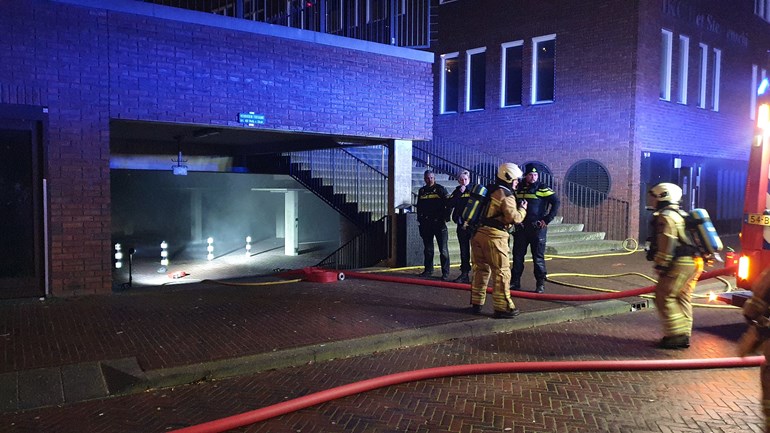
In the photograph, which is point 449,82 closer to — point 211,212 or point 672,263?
point 211,212

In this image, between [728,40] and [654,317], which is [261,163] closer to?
[654,317]

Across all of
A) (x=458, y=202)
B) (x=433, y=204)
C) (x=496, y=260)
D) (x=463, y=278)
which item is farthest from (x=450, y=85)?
(x=496, y=260)

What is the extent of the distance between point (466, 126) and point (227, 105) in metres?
11.4

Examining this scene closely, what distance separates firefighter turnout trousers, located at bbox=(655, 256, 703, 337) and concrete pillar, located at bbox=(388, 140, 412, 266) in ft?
18.9

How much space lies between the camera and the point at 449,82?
800 inches

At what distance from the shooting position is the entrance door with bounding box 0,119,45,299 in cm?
786

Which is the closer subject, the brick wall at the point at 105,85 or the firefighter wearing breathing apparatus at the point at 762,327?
the firefighter wearing breathing apparatus at the point at 762,327

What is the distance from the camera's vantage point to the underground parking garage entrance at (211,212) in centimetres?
1376

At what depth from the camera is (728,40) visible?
18719 millimetres

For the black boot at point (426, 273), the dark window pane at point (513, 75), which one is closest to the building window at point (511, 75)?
the dark window pane at point (513, 75)

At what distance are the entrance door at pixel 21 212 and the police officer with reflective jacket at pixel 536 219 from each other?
6.65 meters

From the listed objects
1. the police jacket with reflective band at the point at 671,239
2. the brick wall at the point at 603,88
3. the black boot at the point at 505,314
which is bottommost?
the black boot at the point at 505,314

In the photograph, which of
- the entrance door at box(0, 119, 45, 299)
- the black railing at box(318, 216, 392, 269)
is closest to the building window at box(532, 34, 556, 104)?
the black railing at box(318, 216, 392, 269)

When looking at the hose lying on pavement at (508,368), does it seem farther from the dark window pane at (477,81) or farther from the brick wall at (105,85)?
the dark window pane at (477,81)
